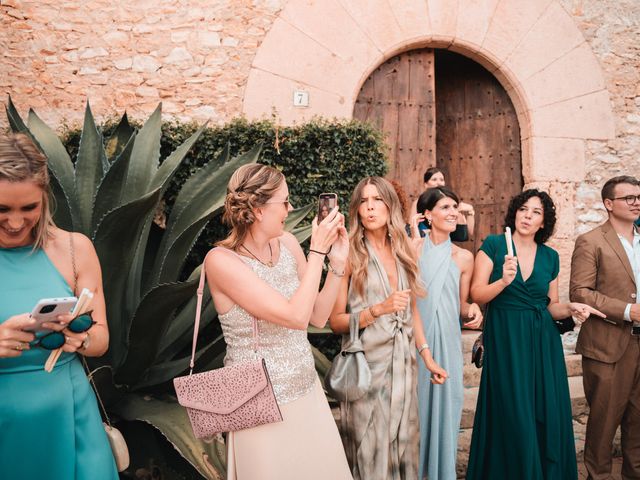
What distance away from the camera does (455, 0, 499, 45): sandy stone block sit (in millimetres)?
5617

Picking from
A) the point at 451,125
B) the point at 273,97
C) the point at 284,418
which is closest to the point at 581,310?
the point at 284,418

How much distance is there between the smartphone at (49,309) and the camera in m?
1.41

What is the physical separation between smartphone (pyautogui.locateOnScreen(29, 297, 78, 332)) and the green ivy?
269 cm

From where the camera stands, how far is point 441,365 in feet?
9.86

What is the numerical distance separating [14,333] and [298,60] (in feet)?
14.5

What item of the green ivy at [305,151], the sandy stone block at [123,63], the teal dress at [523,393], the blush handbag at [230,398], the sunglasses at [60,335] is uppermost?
the sandy stone block at [123,63]

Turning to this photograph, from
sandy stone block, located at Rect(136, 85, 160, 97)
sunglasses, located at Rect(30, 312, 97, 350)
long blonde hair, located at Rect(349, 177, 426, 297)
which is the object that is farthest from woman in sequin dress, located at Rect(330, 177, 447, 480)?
sandy stone block, located at Rect(136, 85, 160, 97)

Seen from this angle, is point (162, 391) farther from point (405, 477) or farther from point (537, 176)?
point (537, 176)

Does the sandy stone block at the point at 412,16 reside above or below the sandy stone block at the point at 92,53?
above

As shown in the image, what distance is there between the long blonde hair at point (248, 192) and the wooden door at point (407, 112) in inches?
159

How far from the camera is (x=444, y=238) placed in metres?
3.26

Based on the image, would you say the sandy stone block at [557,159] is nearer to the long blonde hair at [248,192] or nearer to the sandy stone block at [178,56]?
the sandy stone block at [178,56]

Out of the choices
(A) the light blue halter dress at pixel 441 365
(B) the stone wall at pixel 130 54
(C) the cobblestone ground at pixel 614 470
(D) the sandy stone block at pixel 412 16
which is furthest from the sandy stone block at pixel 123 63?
(C) the cobblestone ground at pixel 614 470

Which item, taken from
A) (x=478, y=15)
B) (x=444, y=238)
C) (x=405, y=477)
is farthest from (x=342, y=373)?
(x=478, y=15)
